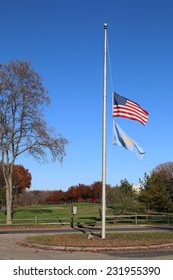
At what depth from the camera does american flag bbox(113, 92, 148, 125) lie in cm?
1773

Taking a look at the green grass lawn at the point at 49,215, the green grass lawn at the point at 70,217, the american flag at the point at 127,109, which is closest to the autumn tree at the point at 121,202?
the green grass lawn at the point at 70,217

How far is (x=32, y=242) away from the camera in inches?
656

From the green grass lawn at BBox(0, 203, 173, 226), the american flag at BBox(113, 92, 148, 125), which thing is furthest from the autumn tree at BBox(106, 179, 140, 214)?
the american flag at BBox(113, 92, 148, 125)

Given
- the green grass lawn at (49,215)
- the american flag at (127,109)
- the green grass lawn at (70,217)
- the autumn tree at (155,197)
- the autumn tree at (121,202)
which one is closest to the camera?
the american flag at (127,109)

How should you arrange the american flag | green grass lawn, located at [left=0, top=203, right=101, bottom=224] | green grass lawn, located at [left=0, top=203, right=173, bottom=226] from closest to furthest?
the american flag
green grass lawn, located at [left=0, top=203, right=173, bottom=226]
green grass lawn, located at [left=0, top=203, right=101, bottom=224]

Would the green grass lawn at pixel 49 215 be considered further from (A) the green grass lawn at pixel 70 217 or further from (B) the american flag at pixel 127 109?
Result: (B) the american flag at pixel 127 109

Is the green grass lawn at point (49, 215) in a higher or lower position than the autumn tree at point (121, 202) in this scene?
lower

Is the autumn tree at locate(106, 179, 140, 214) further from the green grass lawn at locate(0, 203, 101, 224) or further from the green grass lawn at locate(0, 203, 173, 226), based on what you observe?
the green grass lawn at locate(0, 203, 101, 224)

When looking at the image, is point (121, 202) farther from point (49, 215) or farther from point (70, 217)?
point (49, 215)

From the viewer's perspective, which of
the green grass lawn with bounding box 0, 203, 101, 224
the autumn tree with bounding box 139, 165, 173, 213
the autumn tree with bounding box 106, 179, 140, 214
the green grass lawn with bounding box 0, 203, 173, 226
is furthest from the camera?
the autumn tree with bounding box 139, 165, 173, 213

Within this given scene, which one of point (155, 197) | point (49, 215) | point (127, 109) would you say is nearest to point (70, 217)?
point (49, 215)

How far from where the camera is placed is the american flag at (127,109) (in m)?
17.7
